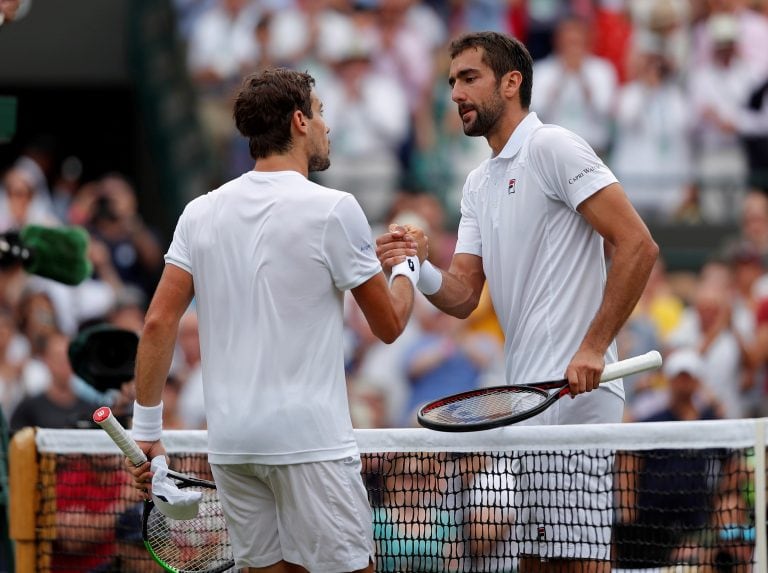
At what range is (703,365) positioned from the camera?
9664 millimetres

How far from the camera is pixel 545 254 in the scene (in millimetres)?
5176

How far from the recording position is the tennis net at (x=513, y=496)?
5051mm

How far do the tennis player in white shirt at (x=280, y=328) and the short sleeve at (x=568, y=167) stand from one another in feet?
2.46

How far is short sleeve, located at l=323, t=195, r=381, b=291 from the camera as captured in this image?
4539 millimetres

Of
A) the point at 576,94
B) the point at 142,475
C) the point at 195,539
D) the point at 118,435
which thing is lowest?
the point at 195,539

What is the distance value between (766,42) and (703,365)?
3674 mm

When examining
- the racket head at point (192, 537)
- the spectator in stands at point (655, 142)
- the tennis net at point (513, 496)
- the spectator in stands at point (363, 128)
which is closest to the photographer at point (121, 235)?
the spectator in stands at point (363, 128)

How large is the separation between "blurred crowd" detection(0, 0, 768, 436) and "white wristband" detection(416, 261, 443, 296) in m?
3.94

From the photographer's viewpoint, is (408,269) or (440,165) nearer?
(408,269)

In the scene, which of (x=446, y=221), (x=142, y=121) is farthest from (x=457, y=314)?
(x=142, y=121)

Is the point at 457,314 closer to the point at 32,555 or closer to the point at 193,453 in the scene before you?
the point at 193,453

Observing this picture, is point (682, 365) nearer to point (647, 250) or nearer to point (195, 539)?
point (647, 250)

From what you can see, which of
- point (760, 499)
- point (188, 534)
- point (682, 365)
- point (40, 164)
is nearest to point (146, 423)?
point (188, 534)

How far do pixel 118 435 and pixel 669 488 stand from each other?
3.36 meters
